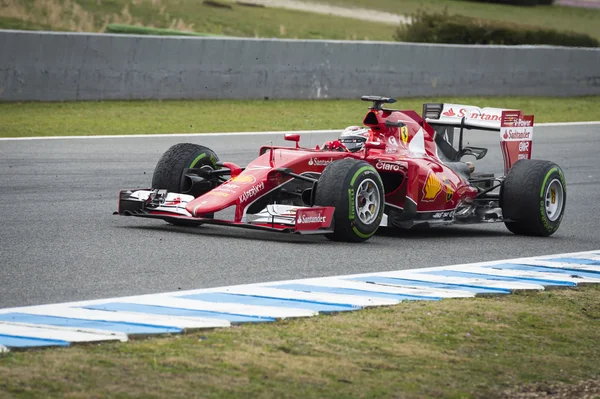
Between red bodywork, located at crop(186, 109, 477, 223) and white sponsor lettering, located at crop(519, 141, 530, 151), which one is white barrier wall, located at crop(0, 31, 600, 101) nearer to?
red bodywork, located at crop(186, 109, 477, 223)

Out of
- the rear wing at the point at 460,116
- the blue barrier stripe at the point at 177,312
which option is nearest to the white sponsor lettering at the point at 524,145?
the rear wing at the point at 460,116

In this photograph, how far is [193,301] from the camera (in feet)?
24.5

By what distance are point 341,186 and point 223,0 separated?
29391 millimetres

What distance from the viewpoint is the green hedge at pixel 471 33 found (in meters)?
32.1

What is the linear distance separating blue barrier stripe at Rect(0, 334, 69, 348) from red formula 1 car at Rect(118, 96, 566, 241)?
12.5 feet

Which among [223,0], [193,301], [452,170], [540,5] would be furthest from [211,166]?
[540,5]

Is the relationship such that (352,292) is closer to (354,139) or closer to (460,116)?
(354,139)

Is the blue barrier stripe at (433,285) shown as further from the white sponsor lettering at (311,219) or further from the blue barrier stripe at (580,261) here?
the blue barrier stripe at (580,261)

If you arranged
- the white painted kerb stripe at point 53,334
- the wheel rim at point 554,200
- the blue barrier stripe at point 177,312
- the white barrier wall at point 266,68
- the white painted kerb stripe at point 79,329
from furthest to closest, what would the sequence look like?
the white barrier wall at point 266,68
the wheel rim at point 554,200
the blue barrier stripe at point 177,312
the white painted kerb stripe at point 79,329
the white painted kerb stripe at point 53,334

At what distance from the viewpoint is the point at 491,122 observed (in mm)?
12422

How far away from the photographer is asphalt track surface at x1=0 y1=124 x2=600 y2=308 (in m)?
8.21

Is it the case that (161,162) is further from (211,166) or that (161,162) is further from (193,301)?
(193,301)

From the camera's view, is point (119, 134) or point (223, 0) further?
point (223, 0)

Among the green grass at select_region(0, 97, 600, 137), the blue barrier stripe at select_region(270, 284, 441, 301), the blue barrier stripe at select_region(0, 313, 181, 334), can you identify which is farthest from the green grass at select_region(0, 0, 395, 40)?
the blue barrier stripe at select_region(0, 313, 181, 334)
